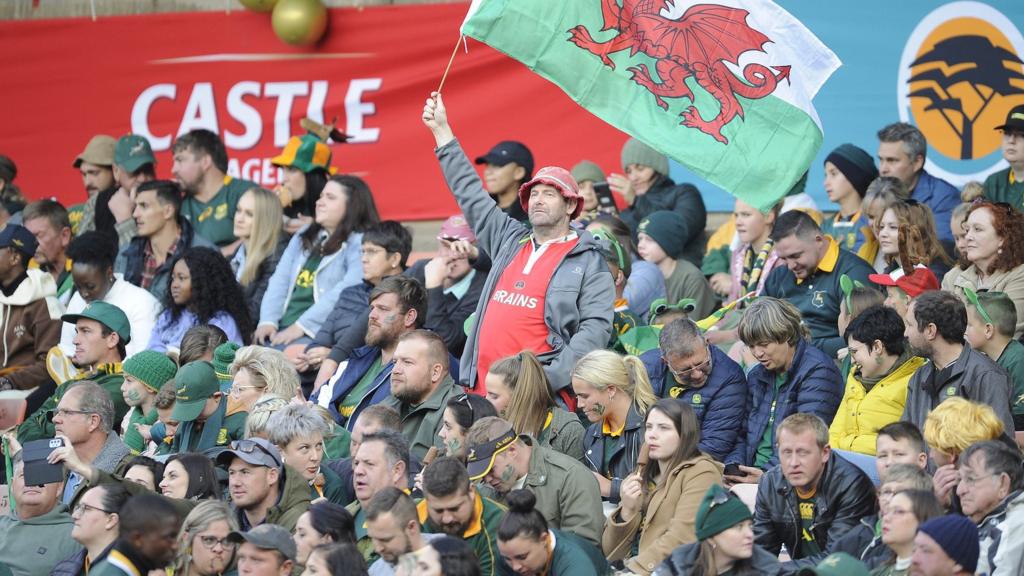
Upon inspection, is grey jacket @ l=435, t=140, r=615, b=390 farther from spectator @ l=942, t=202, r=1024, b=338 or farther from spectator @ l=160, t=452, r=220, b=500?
spectator @ l=942, t=202, r=1024, b=338

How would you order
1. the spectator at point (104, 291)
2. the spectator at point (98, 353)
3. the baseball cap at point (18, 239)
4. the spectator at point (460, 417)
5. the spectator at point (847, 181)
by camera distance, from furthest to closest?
the baseball cap at point (18, 239), the spectator at point (104, 291), the spectator at point (847, 181), the spectator at point (98, 353), the spectator at point (460, 417)

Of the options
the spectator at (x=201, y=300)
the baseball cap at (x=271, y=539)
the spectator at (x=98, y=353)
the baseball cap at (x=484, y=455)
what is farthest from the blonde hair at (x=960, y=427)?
the spectator at (x=98, y=353)

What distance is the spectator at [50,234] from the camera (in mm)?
11633

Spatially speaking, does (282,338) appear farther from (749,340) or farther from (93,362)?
(749,340)

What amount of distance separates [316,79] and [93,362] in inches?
→ 156

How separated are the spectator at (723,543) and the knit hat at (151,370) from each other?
12.6ft

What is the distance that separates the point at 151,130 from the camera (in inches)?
527

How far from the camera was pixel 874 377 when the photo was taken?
7566 mm

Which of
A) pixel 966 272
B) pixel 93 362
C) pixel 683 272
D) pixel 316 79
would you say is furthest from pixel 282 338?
pixel 966 272

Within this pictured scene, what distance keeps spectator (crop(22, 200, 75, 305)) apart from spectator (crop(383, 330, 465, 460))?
4343 mm

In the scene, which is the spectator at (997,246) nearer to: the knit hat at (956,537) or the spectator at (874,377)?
the spectator at (874,377)

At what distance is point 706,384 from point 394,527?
7.52 ft

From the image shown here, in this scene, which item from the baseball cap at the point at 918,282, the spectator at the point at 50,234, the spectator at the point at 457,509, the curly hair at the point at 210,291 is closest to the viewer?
the spectator at the point at 457,509

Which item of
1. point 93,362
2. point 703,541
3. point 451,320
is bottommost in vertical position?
point 93,362
